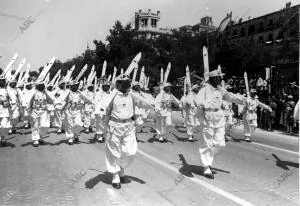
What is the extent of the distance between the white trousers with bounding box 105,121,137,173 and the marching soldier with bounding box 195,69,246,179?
1.64m

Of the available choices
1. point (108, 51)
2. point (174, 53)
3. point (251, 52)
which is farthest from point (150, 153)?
point (108, 51)

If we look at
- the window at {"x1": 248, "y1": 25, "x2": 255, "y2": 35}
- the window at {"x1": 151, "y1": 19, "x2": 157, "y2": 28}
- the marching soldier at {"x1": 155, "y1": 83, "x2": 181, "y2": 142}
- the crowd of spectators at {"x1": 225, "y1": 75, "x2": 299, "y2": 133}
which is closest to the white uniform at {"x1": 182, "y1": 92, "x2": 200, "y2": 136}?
the marching soldier at {"x1": 155, "y1": 83, "x2": 181, "y2": 142}

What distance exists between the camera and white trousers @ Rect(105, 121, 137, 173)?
24.5ft

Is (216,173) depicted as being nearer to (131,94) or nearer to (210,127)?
(210,127)

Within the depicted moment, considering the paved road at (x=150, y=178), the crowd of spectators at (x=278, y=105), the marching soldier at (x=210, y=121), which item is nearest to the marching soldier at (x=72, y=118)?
the paved road at (x=150, y=178)

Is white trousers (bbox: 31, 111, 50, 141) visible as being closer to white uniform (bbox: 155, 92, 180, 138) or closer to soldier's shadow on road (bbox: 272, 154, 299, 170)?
white uniform (bbox: 155, 92, 180, 138)

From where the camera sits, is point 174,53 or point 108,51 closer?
point 174,53

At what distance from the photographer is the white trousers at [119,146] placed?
7.46m

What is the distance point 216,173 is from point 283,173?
1498 millimetres

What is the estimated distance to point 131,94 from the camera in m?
7.85

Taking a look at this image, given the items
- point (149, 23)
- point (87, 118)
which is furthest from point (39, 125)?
point (149, 23)

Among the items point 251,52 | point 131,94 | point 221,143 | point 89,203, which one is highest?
point 251,52

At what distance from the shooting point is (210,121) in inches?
332

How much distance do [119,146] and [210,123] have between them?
203 centimetres
